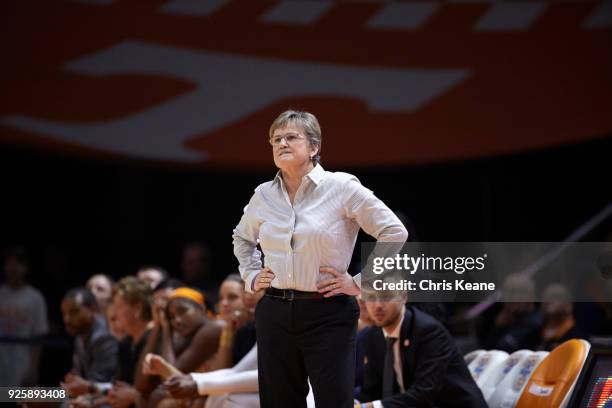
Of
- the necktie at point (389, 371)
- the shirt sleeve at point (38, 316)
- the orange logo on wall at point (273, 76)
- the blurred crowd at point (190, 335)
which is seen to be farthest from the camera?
the orange logo on wall at point (273, 76)

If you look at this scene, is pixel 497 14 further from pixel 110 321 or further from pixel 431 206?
pixel 110 321

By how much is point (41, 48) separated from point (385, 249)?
20.4 feet

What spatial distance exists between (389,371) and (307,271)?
130 centimetres

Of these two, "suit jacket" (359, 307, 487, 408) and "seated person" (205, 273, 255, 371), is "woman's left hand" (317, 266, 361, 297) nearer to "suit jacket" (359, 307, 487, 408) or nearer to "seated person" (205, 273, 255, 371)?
"suit jacket" (359, 307, 487, 408)

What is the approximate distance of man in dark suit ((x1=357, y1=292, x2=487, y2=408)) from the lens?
167 inches

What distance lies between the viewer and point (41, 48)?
8.84 m

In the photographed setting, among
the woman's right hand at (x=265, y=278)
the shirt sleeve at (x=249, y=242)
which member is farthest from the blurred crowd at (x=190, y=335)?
the woman's right hand at (x=265, y=278)

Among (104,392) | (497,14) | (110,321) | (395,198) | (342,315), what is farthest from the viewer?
(395,198)

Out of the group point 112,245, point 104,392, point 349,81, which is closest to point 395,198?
point 349,81

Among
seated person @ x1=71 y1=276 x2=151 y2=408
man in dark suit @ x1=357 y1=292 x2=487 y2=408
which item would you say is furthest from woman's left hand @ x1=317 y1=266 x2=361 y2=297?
seated person @ x1=71 y1=276 x2=151 y2=408

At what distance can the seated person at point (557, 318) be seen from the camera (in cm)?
560

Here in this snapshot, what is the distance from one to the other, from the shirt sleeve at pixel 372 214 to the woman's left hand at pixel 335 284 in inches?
2.1

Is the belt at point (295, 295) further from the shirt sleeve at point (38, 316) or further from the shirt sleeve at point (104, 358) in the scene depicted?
the shirt sleeve at point (38, 316)

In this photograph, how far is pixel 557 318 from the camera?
6.04 m
